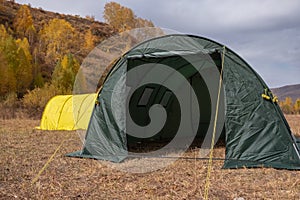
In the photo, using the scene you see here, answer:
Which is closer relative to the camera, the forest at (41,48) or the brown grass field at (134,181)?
the brown grass field at (134,181)

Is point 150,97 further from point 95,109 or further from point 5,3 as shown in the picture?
point 5,3

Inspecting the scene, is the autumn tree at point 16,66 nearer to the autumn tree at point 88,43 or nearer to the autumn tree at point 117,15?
the autumn tree at point 88,43

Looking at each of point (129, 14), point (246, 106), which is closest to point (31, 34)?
point (129, 14)

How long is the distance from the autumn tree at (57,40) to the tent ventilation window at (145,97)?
126ft

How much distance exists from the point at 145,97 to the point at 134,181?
3.69m

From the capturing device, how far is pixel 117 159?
5.78 metres

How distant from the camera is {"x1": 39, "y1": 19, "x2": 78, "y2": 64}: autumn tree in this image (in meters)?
45.6

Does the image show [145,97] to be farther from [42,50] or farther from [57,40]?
[57,40]

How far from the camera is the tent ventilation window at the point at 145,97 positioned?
26.0ft

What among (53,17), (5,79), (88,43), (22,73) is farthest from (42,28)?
(5,79)

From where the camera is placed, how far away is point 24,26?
51.6 metres

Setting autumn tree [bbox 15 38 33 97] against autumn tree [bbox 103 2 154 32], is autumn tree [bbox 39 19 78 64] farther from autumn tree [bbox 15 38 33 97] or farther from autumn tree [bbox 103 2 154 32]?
autumn tree [bbox 103 2 154 32]

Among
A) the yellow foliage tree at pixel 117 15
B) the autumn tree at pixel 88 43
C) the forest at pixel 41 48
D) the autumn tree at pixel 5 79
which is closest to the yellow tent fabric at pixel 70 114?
the forest at pixel 41 48

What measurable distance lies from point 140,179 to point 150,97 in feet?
12.4
